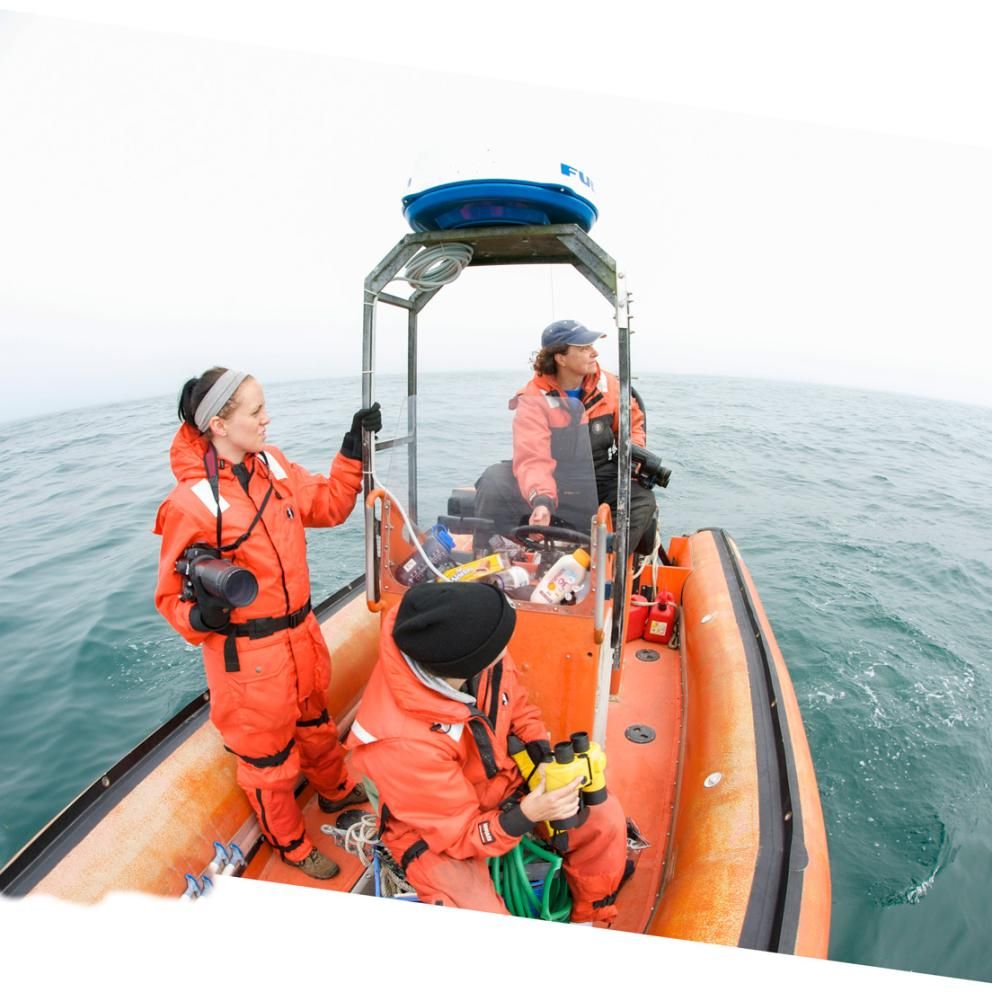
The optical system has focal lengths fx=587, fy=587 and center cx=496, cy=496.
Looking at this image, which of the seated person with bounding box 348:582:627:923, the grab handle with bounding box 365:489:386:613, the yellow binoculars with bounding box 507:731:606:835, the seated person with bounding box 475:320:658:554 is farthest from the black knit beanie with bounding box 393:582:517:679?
the seated person with bounding box 475:320:658:554

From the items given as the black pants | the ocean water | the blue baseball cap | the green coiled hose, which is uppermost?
the blue baseball cap

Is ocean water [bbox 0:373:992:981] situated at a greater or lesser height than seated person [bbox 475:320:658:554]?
lesser

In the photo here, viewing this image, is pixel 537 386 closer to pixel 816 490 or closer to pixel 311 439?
pixel 816 490

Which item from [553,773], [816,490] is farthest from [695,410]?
[553,773]

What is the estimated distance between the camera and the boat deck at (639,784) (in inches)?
92.8

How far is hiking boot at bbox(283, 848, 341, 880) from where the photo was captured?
238 centimetres

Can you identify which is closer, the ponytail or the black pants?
the ponytail

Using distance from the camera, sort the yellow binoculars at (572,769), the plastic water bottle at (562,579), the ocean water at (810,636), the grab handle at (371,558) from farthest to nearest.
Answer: the ocean water at (810,636), the grab handle at (371,558), the plastic water bottle at (562,579), the yellow binoculars at (572,769)

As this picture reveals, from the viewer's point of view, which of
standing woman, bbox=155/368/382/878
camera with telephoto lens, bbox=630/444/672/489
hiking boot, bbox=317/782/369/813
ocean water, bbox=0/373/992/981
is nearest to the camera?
standing woman, bbox=155/368/382/878

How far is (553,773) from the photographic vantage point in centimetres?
167

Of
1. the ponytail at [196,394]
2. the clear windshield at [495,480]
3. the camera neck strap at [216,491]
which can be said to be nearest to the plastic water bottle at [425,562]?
the clear windshield at [495,480]

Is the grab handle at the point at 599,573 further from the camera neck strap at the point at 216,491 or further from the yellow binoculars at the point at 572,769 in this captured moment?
the camera neck strap at the point at 216,491

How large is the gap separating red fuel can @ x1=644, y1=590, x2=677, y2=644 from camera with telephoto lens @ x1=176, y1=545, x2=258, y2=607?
295cm

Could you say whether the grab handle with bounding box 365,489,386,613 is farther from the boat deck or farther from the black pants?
the boat deck
